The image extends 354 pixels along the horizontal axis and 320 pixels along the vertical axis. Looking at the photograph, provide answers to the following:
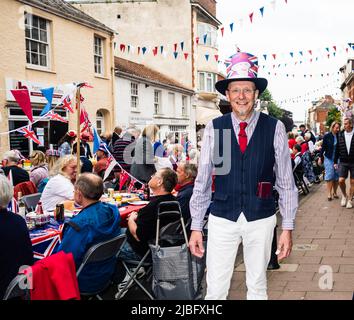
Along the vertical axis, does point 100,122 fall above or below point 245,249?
above

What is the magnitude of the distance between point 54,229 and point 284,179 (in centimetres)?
229

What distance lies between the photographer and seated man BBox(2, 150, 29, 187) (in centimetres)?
665

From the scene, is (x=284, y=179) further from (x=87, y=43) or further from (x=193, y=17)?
(x=193, y=17)

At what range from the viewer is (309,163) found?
12758 mm

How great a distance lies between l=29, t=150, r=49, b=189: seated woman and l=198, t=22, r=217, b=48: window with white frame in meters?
24.4

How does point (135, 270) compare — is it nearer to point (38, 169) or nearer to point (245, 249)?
point (245, 249)

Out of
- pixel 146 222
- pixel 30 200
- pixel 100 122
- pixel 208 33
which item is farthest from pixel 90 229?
pixel 208 33

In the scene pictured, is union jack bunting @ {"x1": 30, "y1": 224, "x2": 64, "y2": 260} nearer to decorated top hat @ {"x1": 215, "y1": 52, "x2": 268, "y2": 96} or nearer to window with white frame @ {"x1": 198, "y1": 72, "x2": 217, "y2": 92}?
decorated top hat @ {"x1": 215, "y1": 52, "x2": 268, "y2": 96}

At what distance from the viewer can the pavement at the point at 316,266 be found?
14.3ft

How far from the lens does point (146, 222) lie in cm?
414

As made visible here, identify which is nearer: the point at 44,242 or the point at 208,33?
the point at 44,242

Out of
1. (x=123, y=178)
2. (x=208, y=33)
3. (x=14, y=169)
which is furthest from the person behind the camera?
(x=208, y=33)

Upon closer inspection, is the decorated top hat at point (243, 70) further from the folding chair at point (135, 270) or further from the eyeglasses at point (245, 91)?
the folding chair at point (135, 270)

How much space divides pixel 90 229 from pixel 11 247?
77 cm
